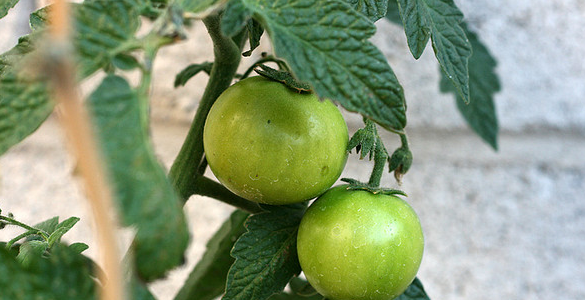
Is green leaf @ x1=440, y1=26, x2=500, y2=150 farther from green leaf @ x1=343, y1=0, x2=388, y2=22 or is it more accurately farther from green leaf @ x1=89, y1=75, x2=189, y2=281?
green leaf @ x1=89, y1=75, x2=189, y2=281

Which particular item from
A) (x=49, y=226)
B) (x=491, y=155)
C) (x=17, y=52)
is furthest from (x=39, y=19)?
(x=491, y=155)

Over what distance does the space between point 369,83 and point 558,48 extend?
1.92 ft

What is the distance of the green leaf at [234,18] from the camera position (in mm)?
218

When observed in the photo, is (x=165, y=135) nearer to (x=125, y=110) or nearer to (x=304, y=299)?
(x=304, y=299)

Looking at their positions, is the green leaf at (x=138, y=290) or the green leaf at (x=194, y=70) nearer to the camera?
the green leaf at (x=138, y=290)

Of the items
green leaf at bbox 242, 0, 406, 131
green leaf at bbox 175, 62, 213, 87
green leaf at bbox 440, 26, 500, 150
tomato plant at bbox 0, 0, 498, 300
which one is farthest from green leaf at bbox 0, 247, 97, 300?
green leaf at bbox 440, 26, 500, 150

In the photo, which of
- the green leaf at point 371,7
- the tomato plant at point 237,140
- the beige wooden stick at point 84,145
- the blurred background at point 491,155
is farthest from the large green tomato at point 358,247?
the blurred background at point 491,155

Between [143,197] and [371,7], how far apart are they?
0.60 feet

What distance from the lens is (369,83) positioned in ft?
0.78

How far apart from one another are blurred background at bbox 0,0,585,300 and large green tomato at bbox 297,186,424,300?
38 centimetres

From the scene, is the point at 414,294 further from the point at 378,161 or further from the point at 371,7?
the point at 371,7

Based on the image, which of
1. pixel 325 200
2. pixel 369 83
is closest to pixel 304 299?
pixel 325 200

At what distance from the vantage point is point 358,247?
336 millimetres

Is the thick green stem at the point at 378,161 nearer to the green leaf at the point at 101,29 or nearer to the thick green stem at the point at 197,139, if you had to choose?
the thick green stem at the point at 197,139
